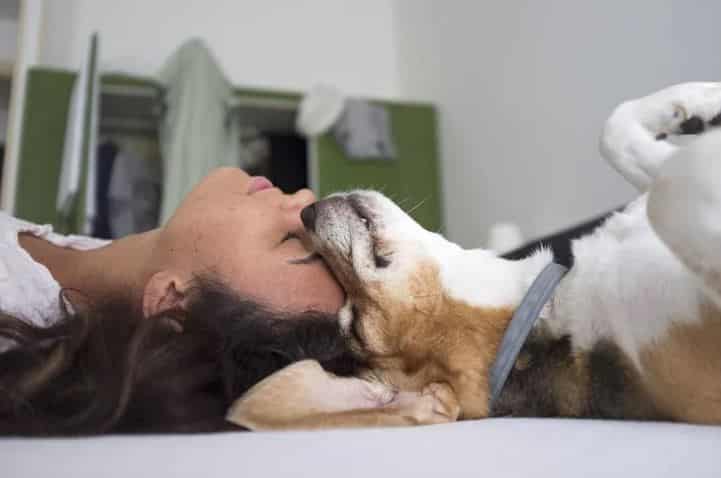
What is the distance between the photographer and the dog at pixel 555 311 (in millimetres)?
1013

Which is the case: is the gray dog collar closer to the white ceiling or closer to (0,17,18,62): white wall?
the white ceiling

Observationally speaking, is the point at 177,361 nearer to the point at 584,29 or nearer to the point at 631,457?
the point at 631,457

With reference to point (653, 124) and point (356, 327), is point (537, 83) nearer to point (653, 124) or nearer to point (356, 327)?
point (653, 124)

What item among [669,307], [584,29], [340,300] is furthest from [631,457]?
[584,29]

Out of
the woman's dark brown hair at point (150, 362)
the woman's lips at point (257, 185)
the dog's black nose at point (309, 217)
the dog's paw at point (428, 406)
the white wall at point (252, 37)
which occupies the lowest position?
the dog's paw at point (428, 406)

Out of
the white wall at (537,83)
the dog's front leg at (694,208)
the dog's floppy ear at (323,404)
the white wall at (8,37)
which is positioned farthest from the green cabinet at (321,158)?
the dog's front leg at (694,208)

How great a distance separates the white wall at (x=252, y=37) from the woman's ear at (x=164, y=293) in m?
3.25

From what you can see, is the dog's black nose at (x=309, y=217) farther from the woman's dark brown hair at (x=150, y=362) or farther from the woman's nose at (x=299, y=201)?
the woman's dark brown hair at (x=150, y=362)

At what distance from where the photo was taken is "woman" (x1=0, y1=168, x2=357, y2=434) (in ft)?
3.33

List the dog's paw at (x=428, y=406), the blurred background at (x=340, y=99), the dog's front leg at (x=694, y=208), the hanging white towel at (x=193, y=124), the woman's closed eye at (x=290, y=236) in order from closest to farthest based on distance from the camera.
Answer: the dog's front leg at (x=694, y=208) → the dog's paw at (x=428, y=406) → the woman's closed eye at (x=290, y=236) → the blurred background at (x=340, y=99) → the hanging white towel at (x=193, y=124)

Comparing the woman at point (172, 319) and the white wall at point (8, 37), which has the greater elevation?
the white wall at point (8, 37)

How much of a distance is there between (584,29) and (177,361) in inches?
111

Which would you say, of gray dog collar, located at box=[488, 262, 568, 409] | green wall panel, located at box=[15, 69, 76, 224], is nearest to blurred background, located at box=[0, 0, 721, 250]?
green wall panel, located at box=[15, 69, 76, 224]

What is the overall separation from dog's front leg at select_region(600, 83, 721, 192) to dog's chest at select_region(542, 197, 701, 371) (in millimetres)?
90
